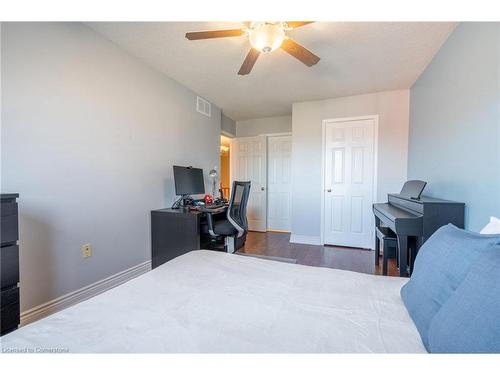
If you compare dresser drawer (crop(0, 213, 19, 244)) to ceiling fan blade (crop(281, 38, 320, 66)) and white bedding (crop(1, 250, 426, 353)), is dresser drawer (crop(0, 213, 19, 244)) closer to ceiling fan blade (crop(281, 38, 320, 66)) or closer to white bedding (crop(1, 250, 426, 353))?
white bedding (crop(1, 250, 426, 353))

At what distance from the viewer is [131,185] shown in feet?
7.67

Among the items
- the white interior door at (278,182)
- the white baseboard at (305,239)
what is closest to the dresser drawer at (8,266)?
the white baseboard at (305,239)

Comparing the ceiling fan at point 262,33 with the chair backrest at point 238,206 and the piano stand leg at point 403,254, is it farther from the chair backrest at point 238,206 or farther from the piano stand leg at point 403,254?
the piano stand leg at point 403,254

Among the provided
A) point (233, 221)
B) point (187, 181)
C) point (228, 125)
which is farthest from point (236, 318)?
point (228, 125)

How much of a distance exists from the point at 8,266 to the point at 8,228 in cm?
20

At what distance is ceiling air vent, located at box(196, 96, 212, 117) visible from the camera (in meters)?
3.42

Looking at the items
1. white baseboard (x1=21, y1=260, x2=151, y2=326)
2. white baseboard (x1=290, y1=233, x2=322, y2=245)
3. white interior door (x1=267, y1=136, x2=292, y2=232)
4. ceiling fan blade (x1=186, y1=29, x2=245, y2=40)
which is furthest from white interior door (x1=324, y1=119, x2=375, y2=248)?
white baseboard (x1=21, y1=260, x2=151, y2=326)

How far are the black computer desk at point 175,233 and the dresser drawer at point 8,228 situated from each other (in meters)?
1.37

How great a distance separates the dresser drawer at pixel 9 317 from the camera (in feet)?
3.61

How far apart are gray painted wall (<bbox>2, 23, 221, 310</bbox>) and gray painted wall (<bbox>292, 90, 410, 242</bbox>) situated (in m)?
2.22

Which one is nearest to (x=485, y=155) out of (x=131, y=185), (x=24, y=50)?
(x=131, y=185)

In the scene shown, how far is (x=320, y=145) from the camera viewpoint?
143 inches
